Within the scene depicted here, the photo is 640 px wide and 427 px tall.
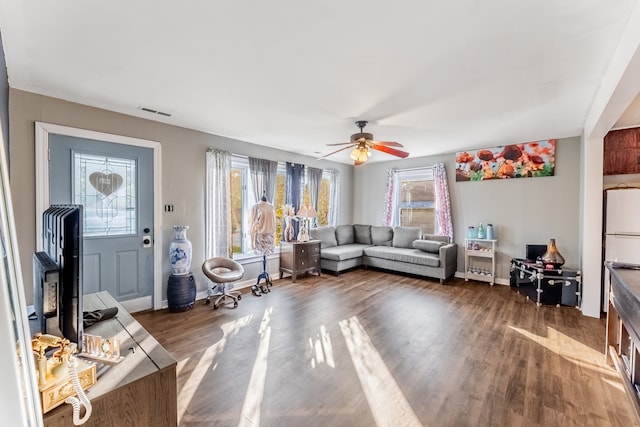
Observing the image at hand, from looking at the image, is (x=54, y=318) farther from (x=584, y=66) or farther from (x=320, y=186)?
(x=320, y=186)

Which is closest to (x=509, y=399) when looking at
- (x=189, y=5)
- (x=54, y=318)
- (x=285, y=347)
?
(x=285, y=347)

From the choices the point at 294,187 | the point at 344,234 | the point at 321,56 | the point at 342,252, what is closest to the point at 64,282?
the point at 321,56

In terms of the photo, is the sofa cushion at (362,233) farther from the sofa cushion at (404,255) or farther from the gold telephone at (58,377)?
the gold telephone at (58,377)

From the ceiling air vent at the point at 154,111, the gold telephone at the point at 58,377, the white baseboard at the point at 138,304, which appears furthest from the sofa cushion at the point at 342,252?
the gold telephone at the point at 58,377

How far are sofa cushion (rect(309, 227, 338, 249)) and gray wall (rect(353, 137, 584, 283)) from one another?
7.44 feet

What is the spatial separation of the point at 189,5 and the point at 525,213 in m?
5.40

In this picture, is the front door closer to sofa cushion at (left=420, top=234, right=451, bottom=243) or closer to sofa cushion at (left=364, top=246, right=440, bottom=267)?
sofa cushion at (left=364, top=246, right=440, bottom=267)

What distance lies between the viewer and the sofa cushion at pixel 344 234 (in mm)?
6410

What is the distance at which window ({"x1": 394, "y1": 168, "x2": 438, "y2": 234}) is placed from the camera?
591 centimetres

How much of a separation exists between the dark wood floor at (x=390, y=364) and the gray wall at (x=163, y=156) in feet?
3.95

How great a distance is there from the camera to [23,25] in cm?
176

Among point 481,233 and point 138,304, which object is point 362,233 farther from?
point 138,304

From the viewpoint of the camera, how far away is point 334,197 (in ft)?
21.3

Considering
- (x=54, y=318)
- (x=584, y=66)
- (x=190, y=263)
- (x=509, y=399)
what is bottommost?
(x=509, y=399)
